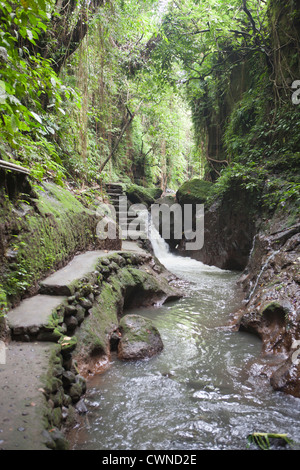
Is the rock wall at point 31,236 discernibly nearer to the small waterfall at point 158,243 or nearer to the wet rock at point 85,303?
the wet rock at point 85,303

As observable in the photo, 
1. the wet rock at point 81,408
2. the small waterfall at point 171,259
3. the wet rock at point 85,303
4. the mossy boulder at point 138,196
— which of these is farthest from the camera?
the mossy boulder at point 138,196

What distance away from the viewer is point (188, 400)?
2.60 m

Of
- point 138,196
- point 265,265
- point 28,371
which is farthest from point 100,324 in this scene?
point 138,196

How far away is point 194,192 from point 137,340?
8998mm

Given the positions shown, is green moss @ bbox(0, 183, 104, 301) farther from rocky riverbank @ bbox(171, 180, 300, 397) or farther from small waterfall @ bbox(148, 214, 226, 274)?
small waterfall @ bbox(148, 214, 226, 274)

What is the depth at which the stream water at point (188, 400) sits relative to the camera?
6.87 ft

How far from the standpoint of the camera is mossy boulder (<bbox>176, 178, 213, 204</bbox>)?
37.7 feet

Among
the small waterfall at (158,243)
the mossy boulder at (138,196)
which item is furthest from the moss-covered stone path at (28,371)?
the mossy boulder at (138,196)

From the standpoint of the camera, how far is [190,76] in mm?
10609

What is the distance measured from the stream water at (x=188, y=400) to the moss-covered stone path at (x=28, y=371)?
1.57 feet

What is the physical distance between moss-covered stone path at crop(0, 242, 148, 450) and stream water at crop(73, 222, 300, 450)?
1.57ft

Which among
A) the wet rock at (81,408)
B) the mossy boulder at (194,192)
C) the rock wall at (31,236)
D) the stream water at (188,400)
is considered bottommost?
the stream water at (188,400)

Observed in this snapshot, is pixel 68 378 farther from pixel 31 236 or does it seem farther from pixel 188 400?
pixel 31 236
